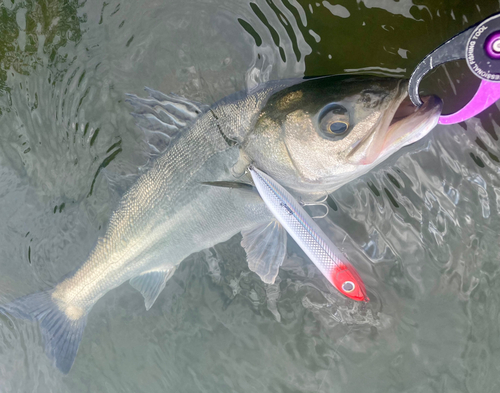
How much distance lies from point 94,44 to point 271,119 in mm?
1466

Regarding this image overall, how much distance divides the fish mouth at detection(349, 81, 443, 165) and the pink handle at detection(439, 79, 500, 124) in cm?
13

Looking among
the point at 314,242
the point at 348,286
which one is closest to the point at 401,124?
the point at 314,242

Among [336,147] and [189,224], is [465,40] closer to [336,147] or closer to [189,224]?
[336,147]

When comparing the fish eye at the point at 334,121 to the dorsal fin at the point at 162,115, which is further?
the dorsal fin at the point at 162,115

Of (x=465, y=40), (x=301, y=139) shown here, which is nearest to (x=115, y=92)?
(x=301, y=139)

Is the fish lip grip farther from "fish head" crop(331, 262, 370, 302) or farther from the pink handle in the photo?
"fish head" crop(331, 262, 370, 302)

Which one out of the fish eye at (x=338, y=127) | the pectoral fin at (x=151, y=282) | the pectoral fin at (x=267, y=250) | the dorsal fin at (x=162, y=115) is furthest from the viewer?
the pectoral fin at (x=151, y=282)

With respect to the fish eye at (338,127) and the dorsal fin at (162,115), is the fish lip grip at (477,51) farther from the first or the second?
the dorsal fin at (162,115)

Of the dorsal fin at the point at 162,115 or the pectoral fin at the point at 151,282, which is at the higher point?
the dorsal fin at the point at 162,115

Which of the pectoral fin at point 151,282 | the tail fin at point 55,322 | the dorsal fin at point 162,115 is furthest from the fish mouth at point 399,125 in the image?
the tail fin at point 55,322

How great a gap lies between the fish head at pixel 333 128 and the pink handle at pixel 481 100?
148mm

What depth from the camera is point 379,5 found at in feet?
5.29

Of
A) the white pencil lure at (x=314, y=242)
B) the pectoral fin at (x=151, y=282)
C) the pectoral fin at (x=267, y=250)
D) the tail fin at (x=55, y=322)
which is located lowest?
the tail fin at (x=55, y=322)

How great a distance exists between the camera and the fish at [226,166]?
135 cm
